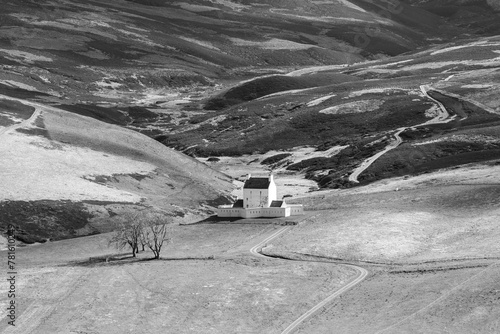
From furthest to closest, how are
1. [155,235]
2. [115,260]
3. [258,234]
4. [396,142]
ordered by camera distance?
[396,142] → [258,234] → [155,235] → [115,260]

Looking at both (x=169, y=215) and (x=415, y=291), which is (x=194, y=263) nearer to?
(x=415, y=291)

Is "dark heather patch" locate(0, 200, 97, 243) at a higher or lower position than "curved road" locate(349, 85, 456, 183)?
lower

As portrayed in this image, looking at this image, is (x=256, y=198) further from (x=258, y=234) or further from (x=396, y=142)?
(x=396, y=142)

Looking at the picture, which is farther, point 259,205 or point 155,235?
Answer: point 259,205

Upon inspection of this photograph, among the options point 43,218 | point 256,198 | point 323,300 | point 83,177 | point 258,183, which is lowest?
point 323,300

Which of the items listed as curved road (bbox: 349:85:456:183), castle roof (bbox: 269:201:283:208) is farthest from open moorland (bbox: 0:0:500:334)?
castle roof (bbox: 269:201:283:208)

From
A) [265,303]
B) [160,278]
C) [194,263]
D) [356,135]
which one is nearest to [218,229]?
[194,263]

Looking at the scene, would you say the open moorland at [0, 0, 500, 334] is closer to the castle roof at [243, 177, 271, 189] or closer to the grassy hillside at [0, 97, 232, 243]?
the grassy hillside at [0, 97, 232, 243]

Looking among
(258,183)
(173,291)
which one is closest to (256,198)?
(258,183)
